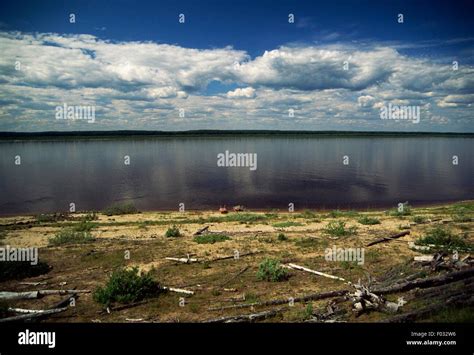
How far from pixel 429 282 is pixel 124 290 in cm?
745

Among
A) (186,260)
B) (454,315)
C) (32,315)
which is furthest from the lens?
(186,260)

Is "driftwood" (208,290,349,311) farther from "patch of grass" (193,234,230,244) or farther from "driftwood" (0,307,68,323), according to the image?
"patch of grass" (193,234,230,244)

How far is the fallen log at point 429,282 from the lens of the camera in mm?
8164

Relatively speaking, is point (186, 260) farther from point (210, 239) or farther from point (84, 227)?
point (84, 227)

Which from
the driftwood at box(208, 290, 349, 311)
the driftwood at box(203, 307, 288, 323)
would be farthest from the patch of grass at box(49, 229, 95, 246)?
the driftwood at box(203, 307, 288, 323)

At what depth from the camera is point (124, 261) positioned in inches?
489

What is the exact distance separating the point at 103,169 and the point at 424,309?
2199 inches

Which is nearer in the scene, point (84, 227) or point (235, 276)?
point (235, 276)

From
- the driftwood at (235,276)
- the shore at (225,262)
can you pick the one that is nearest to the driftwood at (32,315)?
the shore at (225,262)

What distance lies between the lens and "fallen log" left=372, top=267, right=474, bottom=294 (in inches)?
321

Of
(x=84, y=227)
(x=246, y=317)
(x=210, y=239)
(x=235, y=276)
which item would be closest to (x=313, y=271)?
(x=235, y=276)

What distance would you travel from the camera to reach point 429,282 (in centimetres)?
826

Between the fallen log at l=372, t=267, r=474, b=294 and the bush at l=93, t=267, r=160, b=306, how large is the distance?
18.8 ft
